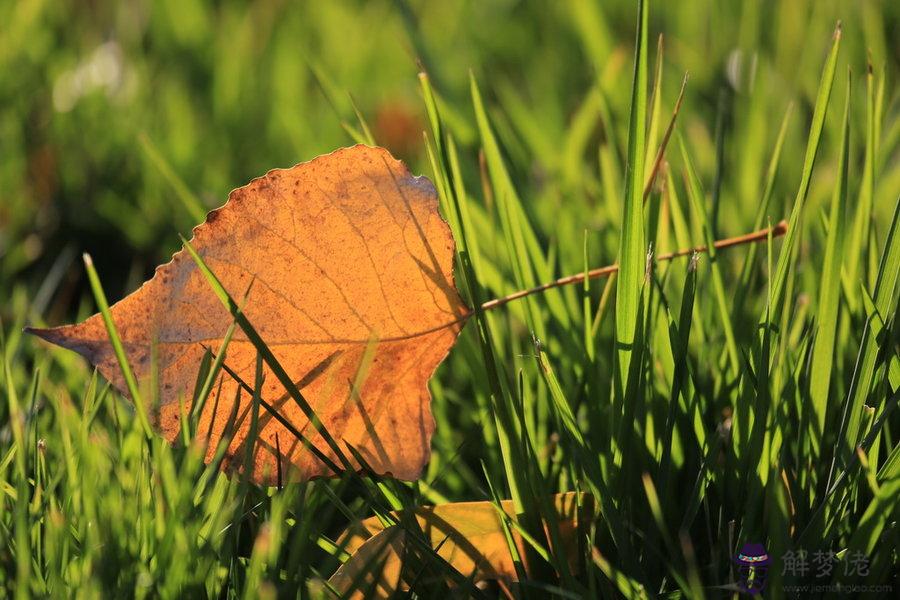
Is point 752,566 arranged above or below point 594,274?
below

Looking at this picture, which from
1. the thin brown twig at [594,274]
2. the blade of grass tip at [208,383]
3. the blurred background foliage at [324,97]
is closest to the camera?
the blade of grass tip at [208,383]

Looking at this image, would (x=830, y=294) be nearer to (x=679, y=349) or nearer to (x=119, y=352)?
(x=679, y=349)

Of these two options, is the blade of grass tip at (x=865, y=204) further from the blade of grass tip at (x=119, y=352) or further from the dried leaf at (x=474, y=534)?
the blade of grass tip at (x=119, y=352)

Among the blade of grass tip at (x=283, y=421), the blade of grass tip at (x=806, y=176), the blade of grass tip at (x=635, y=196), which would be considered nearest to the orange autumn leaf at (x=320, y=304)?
the blade of grass tip at (x=283, y=421)

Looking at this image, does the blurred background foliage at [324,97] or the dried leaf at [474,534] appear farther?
the blurred background foliage at [324,97]

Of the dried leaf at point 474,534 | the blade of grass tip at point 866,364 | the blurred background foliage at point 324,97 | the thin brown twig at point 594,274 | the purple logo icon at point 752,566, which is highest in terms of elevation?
the blurred background foliage at point 324,97

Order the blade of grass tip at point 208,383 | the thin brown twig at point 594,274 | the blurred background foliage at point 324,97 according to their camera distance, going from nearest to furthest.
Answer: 1. the blade of grass tip at point 208,383
2. the thin brown twig at point 594,274
3. the blurred background foliage at point 324,97

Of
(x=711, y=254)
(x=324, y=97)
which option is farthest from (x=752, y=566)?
(x=324, y=97)
